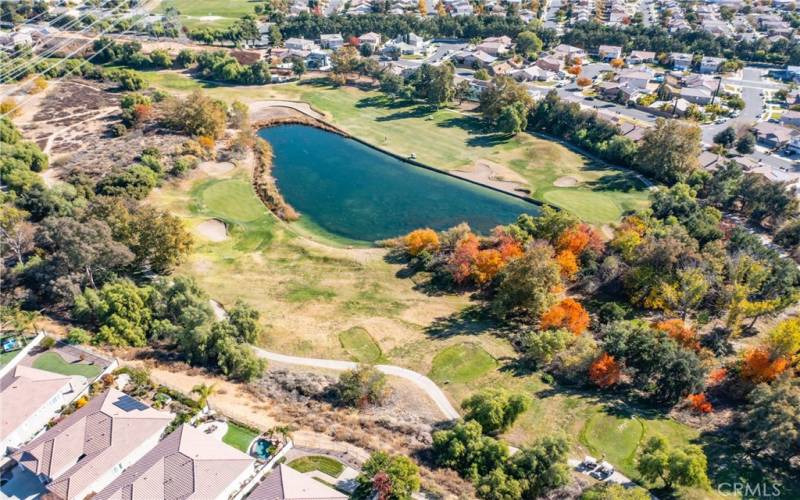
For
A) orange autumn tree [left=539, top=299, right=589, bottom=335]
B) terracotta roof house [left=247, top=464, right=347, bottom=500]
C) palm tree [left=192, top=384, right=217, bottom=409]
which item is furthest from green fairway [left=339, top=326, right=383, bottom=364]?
orange autumn tree [left=539, top=299, right=589, bottom=335]

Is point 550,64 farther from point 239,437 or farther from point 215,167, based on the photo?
point 239,437

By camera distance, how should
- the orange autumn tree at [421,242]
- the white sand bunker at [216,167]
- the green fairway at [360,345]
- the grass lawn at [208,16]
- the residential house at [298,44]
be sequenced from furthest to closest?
the grass lawn at [208,16] → the residential house at [298,44] → the white sand bunker at [216,167] → the orange autumn tree at [421,242] → the green fairway at [360,345]

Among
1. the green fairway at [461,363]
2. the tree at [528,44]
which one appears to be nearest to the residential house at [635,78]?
the tree at [528,44]

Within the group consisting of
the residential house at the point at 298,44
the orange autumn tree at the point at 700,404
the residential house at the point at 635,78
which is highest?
the residential house at the point at 298,44

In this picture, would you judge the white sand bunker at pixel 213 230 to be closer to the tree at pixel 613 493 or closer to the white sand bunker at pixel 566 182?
the white sand bunker at pixel 566 182

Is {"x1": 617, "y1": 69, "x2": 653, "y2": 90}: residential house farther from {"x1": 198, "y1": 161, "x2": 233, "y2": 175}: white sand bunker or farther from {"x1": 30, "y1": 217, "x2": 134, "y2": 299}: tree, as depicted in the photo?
{"x1": 30, "y1": 217, "x2": 134, "y2": 299}: tree

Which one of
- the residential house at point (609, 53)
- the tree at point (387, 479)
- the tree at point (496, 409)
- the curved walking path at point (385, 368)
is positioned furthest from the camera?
the residential house at point (609, 53)
